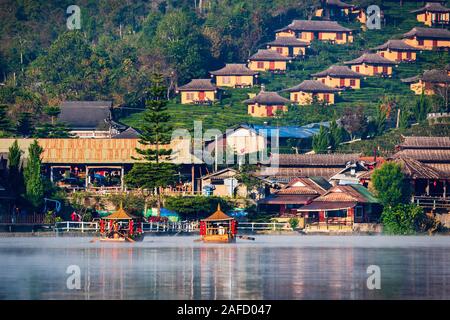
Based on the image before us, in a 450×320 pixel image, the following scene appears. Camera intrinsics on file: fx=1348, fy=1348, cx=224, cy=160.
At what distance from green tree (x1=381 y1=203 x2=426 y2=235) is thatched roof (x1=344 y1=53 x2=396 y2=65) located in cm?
4949

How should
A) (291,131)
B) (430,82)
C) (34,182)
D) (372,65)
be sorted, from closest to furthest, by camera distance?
(34,182), (291,131), (430,82), (372,65)

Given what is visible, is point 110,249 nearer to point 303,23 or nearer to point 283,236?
point 283,236

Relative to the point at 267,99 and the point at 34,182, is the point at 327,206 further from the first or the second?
the point at 267,99

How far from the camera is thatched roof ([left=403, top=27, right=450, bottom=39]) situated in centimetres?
13212

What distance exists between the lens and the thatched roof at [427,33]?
433 feet

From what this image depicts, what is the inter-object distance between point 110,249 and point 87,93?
51926 mm

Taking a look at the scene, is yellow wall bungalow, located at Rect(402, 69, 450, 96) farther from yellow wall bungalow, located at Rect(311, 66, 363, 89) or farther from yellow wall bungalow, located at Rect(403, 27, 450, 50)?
yellow wall bungalow, located at Rect(403, 27, 450, 50)

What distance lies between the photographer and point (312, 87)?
118 m

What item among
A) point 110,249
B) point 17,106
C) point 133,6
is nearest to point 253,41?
point 133,6

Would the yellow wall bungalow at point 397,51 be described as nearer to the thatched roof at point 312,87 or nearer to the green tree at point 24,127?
the thatched roof at point 312,87

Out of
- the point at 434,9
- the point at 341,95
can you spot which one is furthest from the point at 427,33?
the point at 341,95

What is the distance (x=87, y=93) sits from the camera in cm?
11306

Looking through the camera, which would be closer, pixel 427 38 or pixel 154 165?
pixel 154 165

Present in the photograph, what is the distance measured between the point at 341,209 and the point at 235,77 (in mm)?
45350
